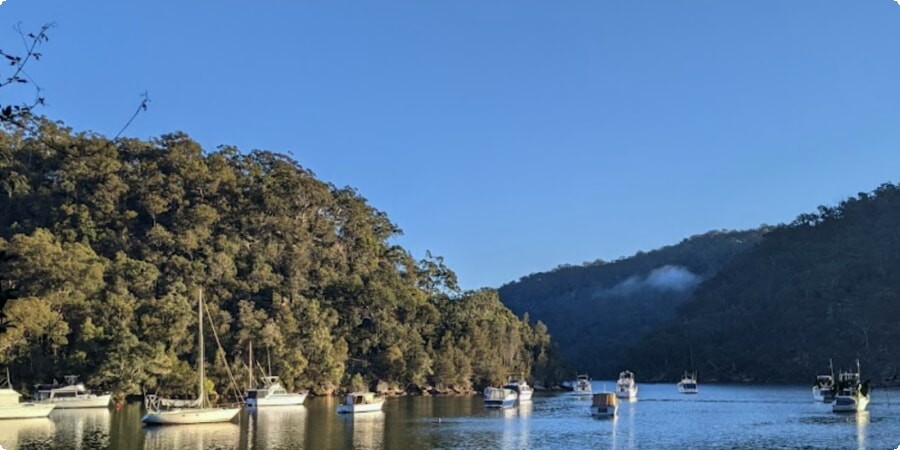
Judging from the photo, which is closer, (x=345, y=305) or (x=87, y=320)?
(x=87, y=320)

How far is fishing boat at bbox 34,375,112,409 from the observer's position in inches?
2301

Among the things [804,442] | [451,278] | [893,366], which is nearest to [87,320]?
[804,442]

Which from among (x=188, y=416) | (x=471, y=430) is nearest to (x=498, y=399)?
(x=471, y=430)

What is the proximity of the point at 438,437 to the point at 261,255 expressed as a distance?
50.7m

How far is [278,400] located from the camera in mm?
67188

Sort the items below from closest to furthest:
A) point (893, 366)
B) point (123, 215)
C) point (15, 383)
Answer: point (15, 383), point (123, 215), point (893, 366)

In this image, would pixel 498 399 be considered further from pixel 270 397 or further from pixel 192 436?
pixel 192 436

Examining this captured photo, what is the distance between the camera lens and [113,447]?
119 ft

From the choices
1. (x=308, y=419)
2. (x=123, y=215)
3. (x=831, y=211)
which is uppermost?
(x=831, y=211)

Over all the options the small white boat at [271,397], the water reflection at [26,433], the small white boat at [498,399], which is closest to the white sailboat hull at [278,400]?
the small white boat at [271,397]

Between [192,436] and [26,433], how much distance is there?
7948mm

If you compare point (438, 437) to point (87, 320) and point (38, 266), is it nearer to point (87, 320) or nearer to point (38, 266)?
point (87, 320)

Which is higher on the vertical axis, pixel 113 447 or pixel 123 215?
pixel 123 215

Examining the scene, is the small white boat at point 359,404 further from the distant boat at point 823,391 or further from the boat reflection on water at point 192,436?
the distant boat at point 823,391
